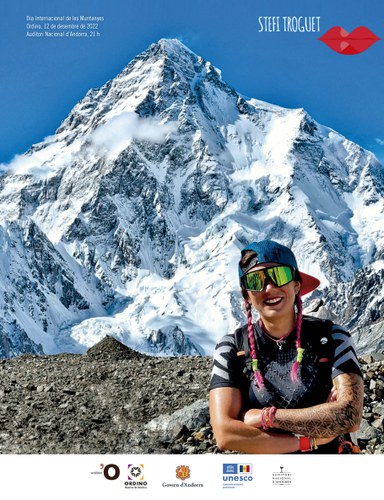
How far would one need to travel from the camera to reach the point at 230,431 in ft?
15.0

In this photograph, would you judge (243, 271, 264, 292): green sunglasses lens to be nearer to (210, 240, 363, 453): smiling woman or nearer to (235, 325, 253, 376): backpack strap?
(210, 240, 363, 453): smiling woman

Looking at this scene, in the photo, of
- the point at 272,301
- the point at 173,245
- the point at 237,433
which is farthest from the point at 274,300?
the point at 173,245

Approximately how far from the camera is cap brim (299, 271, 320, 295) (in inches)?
199

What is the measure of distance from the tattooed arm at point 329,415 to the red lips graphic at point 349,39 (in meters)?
4.38

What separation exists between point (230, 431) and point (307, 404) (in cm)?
59

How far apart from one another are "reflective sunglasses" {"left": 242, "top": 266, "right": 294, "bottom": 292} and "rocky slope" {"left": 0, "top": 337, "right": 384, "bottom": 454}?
329 centimetres

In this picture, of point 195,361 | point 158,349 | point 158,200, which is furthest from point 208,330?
point 195,361

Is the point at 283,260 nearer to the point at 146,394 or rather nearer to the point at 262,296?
the point at 262,296

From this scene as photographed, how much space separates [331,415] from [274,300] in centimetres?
84

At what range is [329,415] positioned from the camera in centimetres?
456
